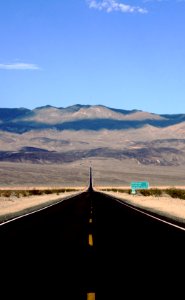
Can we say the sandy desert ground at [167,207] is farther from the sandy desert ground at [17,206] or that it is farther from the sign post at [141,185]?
the sign post at [141,185]

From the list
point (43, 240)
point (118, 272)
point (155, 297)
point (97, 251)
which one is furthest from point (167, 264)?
point (43, 240)

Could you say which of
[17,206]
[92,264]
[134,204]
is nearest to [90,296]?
[92,264]

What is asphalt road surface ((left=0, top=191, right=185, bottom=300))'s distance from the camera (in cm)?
904

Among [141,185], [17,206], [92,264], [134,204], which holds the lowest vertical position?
[134,204]

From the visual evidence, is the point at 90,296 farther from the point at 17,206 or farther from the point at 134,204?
the point at 134,204

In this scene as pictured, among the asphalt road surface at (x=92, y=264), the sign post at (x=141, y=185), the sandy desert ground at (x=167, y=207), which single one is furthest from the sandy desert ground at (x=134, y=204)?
the sign post at (x=141, y=185)

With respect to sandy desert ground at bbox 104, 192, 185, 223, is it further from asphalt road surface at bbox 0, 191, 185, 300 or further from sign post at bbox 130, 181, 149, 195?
sign post at bbox 130, 181, 149, 195

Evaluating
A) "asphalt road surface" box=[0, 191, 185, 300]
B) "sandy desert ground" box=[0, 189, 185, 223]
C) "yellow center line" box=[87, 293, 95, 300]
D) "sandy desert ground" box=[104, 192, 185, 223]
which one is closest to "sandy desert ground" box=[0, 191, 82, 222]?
Result: "sandy desert ground" box=[0, 189, 185, 223]

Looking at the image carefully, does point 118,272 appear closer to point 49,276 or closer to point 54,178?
point 49,276

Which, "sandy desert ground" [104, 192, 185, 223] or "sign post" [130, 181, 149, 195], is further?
"sign post" [130, 181, 149, 195]

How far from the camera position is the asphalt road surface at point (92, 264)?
904 centimetres

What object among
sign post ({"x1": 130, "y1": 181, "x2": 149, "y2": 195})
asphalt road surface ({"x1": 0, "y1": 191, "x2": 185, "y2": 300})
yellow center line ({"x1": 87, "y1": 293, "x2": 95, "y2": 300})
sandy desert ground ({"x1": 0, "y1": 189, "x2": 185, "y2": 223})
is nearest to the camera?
yellow center line ({"x1": 87, "y1": 293, "x2": 95, "y2": 300})

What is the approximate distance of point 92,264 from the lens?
1197 cm

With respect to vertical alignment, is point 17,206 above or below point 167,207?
above
